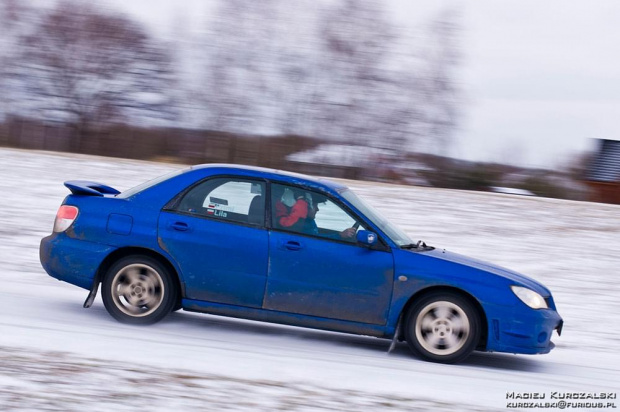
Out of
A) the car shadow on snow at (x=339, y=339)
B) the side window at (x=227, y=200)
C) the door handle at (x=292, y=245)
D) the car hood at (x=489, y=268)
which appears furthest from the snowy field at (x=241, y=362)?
the side window at (x=227, y=200)

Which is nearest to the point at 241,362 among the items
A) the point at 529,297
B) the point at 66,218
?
the point at 66,218

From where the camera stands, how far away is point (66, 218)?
7.85 m

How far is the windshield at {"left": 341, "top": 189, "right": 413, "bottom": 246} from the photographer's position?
7.71 m

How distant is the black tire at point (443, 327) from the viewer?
7.38 meters

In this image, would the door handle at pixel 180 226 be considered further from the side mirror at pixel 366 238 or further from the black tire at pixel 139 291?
the side mirror at pixel 366 238

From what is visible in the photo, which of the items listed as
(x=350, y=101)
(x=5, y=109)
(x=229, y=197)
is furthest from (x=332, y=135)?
(x=229, y=197)

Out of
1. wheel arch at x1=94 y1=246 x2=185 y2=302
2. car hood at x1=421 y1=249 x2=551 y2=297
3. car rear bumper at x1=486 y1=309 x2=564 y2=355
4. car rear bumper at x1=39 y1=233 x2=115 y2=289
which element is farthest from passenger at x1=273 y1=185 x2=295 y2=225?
car rear bumper at x1=486 y1=309 x2=564 y2=355

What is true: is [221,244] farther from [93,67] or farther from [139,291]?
[93,67]

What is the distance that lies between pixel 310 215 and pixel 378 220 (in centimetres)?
66

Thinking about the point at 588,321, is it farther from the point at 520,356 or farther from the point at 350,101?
the point at 350,101

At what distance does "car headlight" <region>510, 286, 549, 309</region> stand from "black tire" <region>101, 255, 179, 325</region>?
301 cm

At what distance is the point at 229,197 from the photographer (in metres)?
7.78

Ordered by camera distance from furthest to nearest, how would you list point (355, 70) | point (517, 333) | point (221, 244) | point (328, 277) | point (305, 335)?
point (355, 70)
point (305, 335)
point (221, 244)
point (328, 277)
point (517, 333)

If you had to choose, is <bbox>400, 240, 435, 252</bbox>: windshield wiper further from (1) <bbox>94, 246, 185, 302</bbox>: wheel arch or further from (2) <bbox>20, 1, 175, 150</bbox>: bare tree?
(2) <bbox>20, 1, 175, 150</bbox>: bare tree
